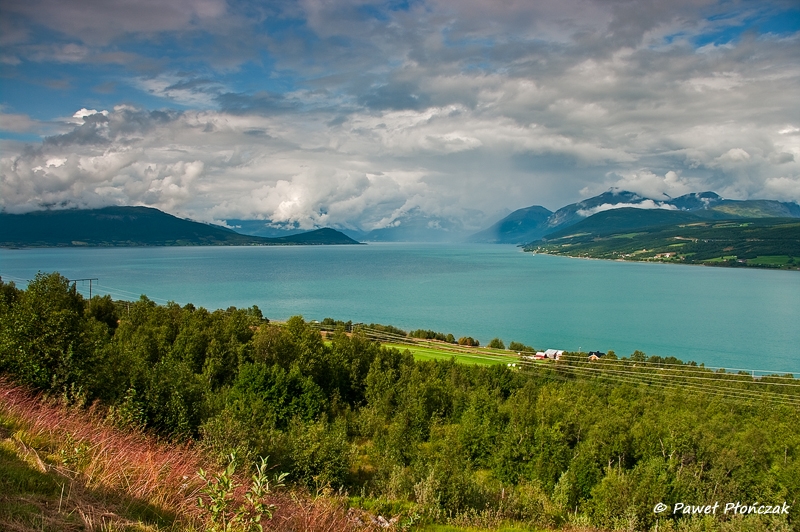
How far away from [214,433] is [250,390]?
14719 mm

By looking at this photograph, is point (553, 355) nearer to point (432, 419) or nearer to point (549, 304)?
point (432, 419)

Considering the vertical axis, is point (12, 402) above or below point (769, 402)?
above

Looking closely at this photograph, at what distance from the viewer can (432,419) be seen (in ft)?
100

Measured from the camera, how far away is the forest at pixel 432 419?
15.9 metres

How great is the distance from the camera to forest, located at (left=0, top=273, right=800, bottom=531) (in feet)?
52.1

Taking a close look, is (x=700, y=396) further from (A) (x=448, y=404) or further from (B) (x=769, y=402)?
(A) (x=448, y=404)

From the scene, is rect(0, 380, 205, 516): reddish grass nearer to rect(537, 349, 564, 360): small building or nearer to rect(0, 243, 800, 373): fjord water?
rect(537, 349, 564, 360): small building

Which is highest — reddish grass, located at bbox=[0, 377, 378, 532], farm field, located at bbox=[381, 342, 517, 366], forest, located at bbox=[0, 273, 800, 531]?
reddish grass, located at bbox=[0, 377, 378, 532]

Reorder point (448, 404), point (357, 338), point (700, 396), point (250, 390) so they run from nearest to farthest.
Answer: point (250, 390)
point (448, 404)
point (700, 396)
point (357, 338)

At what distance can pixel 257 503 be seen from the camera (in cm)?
422

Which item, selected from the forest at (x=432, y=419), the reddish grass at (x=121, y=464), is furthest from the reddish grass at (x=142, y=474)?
the forest at (x=432, y=419)

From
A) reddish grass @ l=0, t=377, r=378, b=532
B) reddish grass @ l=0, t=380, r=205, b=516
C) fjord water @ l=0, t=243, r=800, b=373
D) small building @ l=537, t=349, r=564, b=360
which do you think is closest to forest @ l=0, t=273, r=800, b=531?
reddish grass @ l=0, t=380, r=205, b=516

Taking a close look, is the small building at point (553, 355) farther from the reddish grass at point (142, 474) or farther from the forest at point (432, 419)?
the reddish grass at point (142, 474)

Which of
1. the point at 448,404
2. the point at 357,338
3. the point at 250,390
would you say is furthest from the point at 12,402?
the point at 357,338
